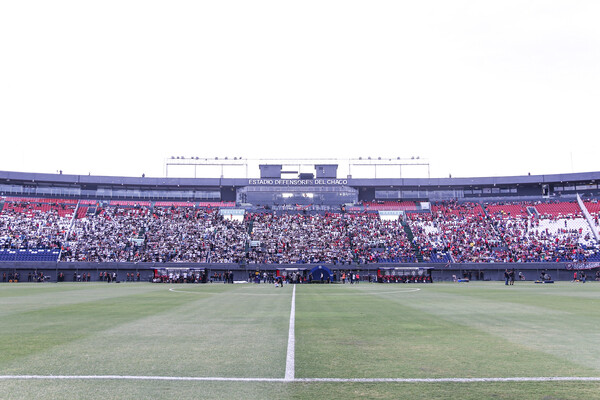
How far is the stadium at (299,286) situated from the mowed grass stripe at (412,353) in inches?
3.1

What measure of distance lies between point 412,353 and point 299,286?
44.8 meters

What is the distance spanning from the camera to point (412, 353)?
11.5 metres

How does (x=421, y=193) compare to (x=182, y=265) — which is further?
(x=421, y=193)

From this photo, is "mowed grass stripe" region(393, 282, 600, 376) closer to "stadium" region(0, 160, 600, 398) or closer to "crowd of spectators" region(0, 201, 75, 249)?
"stadium" region(0, 160, 600, 398)

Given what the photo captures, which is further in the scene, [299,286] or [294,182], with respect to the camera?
[294,182]

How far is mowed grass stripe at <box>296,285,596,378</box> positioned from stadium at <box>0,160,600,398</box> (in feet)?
0.26

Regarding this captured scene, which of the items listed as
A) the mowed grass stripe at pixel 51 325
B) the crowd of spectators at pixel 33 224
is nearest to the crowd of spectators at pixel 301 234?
the crowd of spectators at pixel 33 224

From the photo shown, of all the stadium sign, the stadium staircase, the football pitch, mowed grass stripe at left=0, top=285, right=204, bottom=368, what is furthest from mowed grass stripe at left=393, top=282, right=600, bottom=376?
the stadium sign

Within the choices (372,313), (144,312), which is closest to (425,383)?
(372,313)

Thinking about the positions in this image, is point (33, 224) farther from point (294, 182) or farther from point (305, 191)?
point (305, 191)

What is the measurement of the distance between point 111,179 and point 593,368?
10099cm

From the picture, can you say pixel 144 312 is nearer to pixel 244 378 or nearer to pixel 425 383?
pixel 244 378

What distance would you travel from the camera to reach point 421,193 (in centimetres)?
10444

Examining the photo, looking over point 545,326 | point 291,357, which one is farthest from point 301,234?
point 291,357
